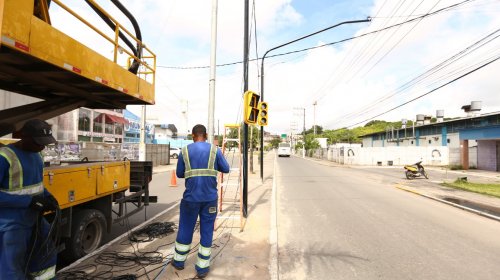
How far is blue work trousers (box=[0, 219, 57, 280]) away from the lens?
3.04 meters

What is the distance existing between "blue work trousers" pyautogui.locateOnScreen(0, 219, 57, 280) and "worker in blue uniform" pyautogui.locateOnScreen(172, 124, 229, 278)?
1.64m

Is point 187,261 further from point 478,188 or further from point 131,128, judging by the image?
point 131,128

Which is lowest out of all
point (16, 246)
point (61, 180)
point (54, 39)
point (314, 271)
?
point (314, 271)

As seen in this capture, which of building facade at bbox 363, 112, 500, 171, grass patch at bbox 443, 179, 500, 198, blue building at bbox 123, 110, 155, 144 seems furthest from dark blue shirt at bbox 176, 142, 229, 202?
blue building at bbox 123, 110, 155, 144

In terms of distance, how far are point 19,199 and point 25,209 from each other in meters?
0.12

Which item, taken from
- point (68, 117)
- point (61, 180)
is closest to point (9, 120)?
point (61, 180)

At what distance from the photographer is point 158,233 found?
675 centimetres

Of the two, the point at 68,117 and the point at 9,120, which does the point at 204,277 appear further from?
→ the point at 68,117

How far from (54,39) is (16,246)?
2068 mm

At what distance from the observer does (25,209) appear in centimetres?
320

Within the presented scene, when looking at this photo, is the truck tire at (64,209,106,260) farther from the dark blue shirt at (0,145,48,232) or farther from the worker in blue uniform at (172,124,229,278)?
the dark blue shirt at (0,145,48,232)

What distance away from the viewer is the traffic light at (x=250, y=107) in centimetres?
735

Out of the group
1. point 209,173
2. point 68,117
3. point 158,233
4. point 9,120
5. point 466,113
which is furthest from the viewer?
point 466,113

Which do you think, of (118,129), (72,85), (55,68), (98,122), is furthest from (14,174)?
(118,129)
